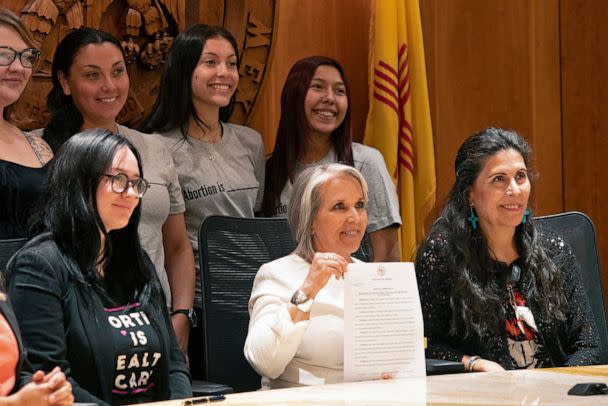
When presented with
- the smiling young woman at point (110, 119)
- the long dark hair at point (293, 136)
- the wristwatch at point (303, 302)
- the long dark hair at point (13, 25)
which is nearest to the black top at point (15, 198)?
the long dark hair at point (13, 25)

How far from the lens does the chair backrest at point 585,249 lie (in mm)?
3807

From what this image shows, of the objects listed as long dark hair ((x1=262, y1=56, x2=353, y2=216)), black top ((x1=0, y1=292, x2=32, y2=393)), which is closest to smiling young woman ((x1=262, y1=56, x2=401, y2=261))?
long dark hair ((x1=262, y1=56, x2=353, y2=216))

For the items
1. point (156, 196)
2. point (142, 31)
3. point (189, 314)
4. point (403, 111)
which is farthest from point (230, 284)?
point (403, 111)

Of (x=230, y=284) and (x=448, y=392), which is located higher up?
(x=230, y=284)

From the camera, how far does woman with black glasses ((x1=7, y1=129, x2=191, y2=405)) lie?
108 inches

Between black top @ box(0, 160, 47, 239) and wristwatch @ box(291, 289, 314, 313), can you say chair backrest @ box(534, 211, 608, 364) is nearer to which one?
wristwatch @ box(291, 289, 314, 313)

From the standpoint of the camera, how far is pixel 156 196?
12.0ft

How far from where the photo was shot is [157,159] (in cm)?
375

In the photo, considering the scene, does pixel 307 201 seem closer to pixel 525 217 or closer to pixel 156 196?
pixel 156 196

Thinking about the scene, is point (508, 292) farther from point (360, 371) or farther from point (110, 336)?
point (110, 336)

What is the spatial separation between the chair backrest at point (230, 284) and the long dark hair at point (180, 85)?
643 millimetres

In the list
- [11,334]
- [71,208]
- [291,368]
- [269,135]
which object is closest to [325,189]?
[291,368]

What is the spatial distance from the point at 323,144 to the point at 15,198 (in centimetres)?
136

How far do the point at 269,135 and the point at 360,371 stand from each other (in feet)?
7.00
